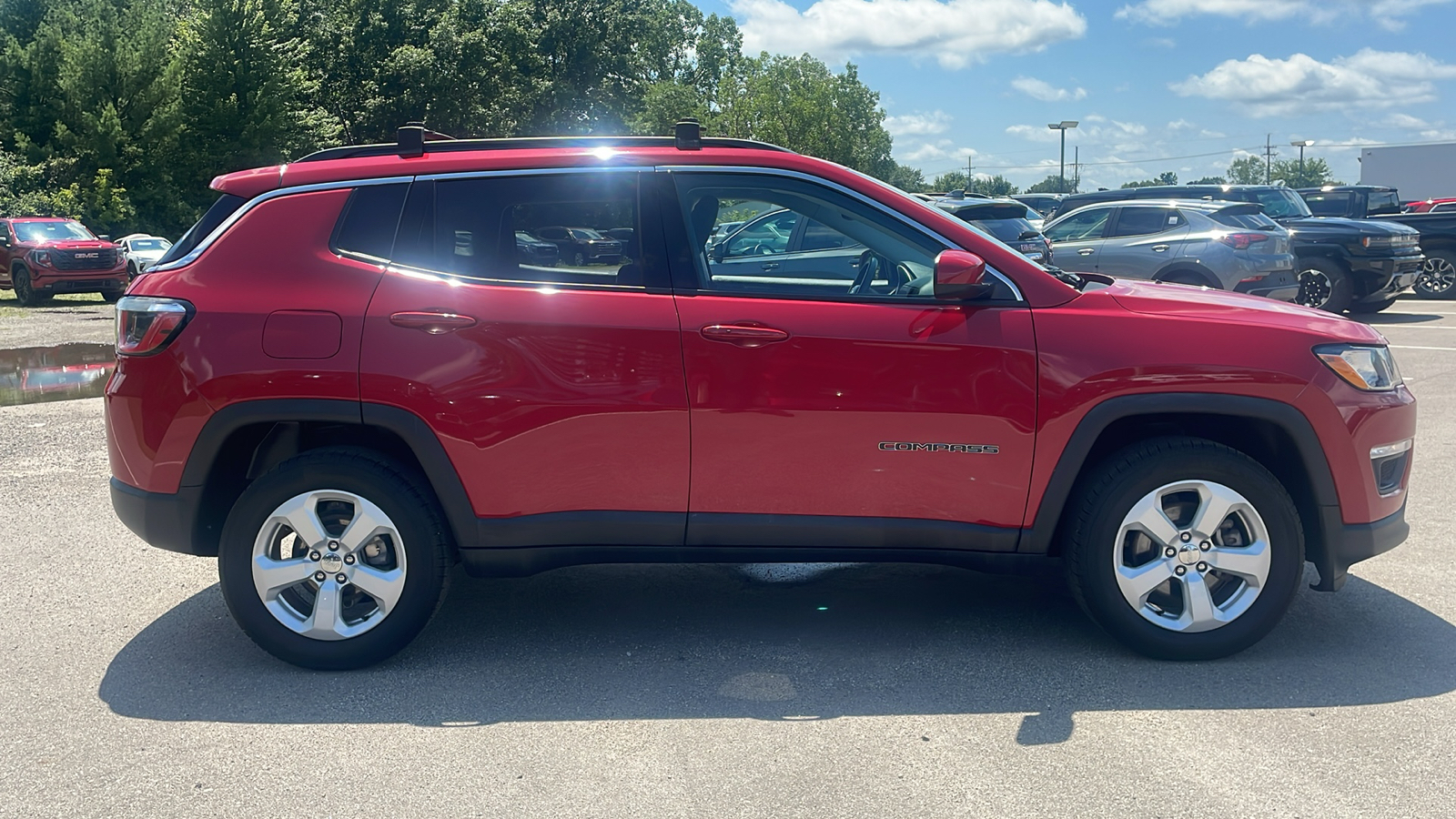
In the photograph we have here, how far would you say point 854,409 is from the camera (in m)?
3.91

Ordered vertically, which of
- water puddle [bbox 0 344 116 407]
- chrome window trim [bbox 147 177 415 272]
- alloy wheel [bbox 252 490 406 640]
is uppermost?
chrome window trim [bbox 147 177 415 272]

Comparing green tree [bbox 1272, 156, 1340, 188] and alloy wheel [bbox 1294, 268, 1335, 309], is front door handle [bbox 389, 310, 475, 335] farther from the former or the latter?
green tree [bbox 1272, 156, 1340, 188]

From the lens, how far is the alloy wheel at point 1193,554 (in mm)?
3975

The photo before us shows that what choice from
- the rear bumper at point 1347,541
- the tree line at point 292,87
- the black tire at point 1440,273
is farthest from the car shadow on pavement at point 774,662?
the tree line at point 292,87

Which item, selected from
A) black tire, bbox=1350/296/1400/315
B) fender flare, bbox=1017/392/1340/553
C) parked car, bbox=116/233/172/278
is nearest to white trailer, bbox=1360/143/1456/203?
black tire, bbox=1350/296/1400/315

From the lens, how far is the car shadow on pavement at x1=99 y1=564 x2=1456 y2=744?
3785 mm

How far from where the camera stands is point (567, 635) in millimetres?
4449

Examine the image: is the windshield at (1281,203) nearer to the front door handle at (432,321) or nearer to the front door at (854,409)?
the front door at (854,409)

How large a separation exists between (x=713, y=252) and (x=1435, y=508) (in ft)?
14.0

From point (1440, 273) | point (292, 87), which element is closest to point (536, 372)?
point (1440, 273)

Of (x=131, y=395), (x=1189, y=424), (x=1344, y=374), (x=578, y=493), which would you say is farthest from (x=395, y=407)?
(x=1344, y=374)

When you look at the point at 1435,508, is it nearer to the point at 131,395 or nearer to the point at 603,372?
the point at 603,372

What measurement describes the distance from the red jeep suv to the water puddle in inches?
253

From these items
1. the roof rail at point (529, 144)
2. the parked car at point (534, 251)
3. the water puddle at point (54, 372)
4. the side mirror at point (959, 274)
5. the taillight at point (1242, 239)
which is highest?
the taillight at point (1242, 239)
